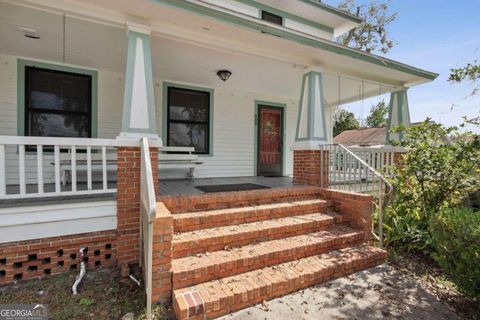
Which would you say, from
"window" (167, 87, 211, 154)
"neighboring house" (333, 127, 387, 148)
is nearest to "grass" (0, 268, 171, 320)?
"window" (167, 87, 211, 154)

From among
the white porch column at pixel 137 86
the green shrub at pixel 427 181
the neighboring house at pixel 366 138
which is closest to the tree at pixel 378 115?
the neighboring house at pixel 366 138

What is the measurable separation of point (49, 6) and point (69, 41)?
114cm

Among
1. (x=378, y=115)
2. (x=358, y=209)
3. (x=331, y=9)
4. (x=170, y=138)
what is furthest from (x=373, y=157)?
(x=378, y=115)

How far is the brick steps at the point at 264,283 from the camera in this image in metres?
2.10

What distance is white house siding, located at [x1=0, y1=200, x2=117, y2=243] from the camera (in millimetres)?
2652

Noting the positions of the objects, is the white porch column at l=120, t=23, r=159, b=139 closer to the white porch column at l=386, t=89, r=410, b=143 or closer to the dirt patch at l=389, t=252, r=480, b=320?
the dirt patch at l=389, t=252, r=480, b=320

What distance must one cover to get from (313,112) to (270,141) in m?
2.59

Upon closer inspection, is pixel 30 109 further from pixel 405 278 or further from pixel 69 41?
pixel 405 278

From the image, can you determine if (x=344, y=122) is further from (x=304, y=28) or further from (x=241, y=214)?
(x=241, y=214)

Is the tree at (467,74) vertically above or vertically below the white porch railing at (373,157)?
above

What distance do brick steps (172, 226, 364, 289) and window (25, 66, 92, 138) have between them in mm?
3931

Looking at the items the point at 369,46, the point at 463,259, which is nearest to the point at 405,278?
the point at 463,259

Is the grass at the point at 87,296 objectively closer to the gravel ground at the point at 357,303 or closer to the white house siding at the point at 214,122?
the gravel ground at the point at 357,303

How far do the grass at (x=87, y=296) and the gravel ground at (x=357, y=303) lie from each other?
3.25 ft
